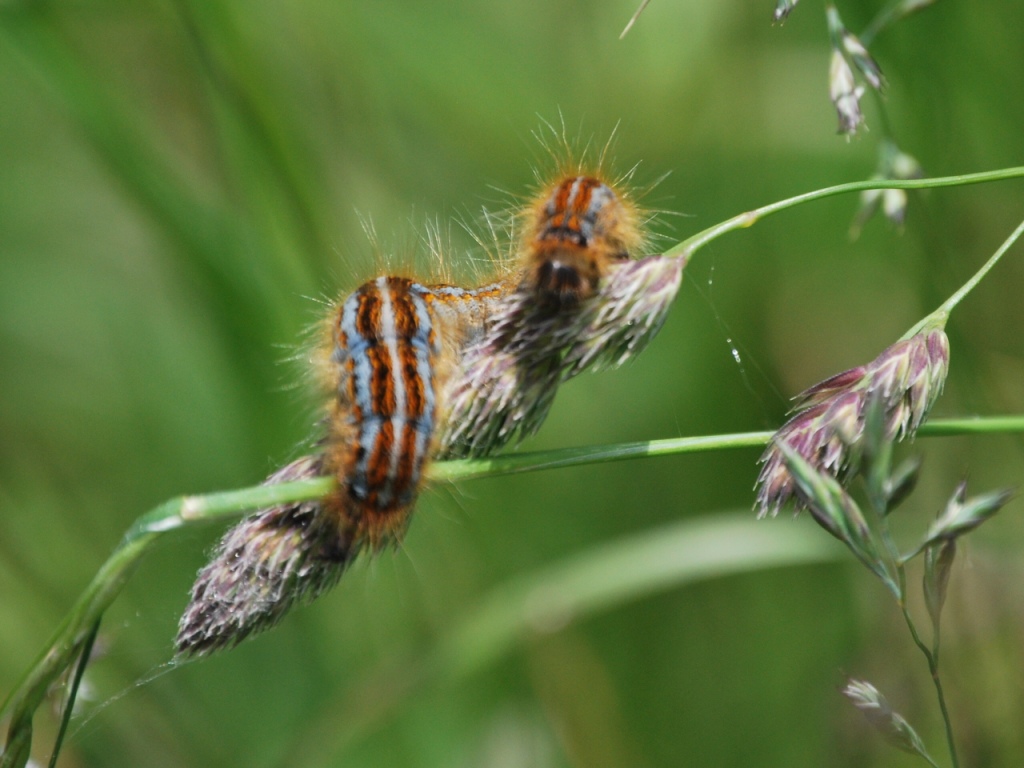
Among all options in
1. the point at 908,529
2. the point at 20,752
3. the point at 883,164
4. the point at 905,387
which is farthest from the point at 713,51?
the point at 20,752

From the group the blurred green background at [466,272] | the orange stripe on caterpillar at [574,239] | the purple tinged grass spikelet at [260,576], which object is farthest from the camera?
the blurred green background at [466,272]

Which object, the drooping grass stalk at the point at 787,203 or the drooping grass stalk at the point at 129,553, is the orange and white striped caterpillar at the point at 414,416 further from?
the drooping grass stalk at the point at 129,553

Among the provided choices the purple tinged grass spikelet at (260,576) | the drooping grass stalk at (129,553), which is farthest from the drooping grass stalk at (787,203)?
the purple tinged grass spikelet at (260,576)

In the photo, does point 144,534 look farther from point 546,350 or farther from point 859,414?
point 859,414

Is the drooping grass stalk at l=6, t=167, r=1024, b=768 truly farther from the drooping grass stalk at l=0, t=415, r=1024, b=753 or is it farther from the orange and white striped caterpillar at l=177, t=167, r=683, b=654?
the orange and white striped caterpillar at l=177, t=167, r=683, b=654

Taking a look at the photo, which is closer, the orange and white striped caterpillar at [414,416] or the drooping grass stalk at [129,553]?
the drooping grass stalk at [129,553]

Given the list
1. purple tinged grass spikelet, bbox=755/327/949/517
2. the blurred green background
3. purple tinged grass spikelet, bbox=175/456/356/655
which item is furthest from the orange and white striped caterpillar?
the blurred green background
